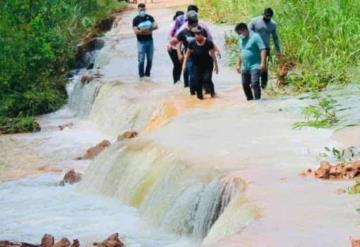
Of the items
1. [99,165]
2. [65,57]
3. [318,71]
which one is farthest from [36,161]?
[65,57]

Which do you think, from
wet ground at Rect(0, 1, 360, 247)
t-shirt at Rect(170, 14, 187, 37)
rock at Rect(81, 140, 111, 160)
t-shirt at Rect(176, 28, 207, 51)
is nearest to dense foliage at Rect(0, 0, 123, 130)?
wet ground at Rect(0, 1, 360, 247)

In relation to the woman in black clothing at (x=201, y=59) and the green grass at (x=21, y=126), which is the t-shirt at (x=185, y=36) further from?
the green grass at (x=21, y=126)

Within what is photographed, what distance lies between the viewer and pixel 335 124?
12234 mm

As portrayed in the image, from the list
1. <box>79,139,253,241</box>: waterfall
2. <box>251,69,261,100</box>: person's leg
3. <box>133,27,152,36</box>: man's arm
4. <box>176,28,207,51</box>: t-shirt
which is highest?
<box>176,28,207,51</box>: t-shirt

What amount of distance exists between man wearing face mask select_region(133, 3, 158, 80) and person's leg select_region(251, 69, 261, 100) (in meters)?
3.78

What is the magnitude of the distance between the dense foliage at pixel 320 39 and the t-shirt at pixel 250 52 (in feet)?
4.49

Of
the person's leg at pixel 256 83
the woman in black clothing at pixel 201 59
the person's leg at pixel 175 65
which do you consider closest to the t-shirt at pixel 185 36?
the woman in black clothing at pixel 201 59

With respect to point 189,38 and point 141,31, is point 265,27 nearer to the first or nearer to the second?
point 189,38

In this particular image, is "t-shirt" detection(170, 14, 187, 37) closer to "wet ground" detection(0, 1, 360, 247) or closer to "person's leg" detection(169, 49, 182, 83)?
"person's leg" detection(169, 49, 182, 83)

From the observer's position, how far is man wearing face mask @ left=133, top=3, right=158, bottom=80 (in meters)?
17.4

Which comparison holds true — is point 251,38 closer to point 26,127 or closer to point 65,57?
point 26,127

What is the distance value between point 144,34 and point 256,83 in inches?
165

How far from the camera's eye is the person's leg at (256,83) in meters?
14.1

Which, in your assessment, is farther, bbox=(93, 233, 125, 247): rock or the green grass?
the green grass
